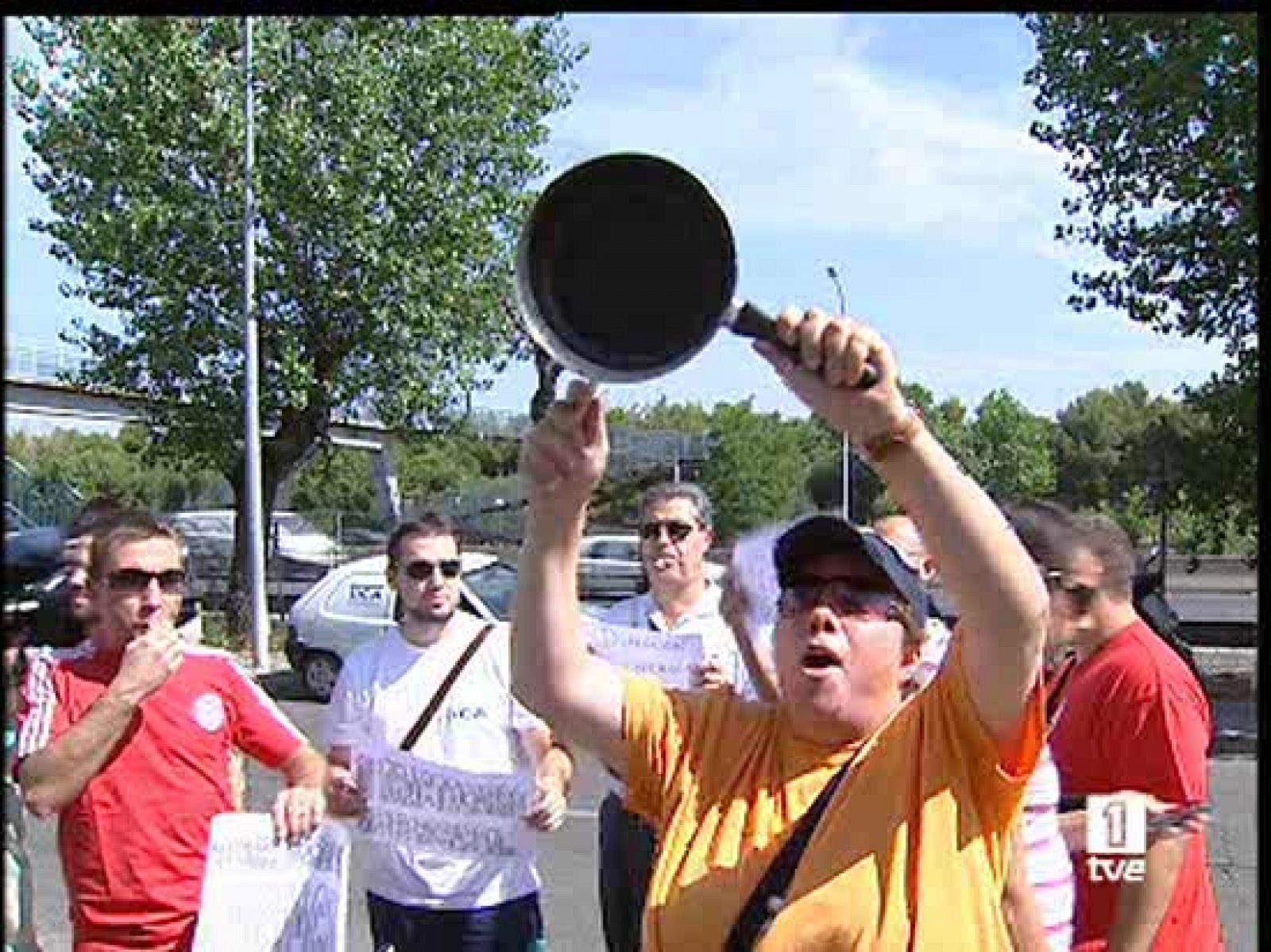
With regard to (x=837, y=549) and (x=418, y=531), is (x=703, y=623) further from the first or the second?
(x=837, y=549)

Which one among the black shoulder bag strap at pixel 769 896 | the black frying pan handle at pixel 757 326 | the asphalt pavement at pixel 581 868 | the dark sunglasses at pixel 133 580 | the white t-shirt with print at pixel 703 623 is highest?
the black frying pan handle at pixel 757 326

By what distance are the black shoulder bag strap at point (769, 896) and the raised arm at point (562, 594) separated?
0.32 meters

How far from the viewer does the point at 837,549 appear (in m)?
2.61

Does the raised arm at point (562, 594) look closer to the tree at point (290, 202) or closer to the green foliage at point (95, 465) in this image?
the tree at point (290, 202)

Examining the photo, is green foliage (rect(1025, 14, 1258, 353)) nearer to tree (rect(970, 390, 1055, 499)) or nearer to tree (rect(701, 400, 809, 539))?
tree (rect(701, 400, 809, 539))

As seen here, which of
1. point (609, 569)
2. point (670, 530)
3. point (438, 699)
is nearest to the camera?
point (438, 699)

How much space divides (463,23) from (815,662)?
22.8m

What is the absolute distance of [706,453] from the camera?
2311 inches

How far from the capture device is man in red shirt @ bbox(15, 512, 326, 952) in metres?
3.87

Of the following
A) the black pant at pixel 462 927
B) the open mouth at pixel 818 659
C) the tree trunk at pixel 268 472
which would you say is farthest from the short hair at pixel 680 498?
the tree trunk at pixel 268 472

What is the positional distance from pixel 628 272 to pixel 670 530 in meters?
3.85

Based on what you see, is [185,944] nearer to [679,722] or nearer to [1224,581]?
[679,722]

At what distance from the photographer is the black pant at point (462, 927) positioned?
468 centimetres

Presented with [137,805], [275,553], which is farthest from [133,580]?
[275,553]
